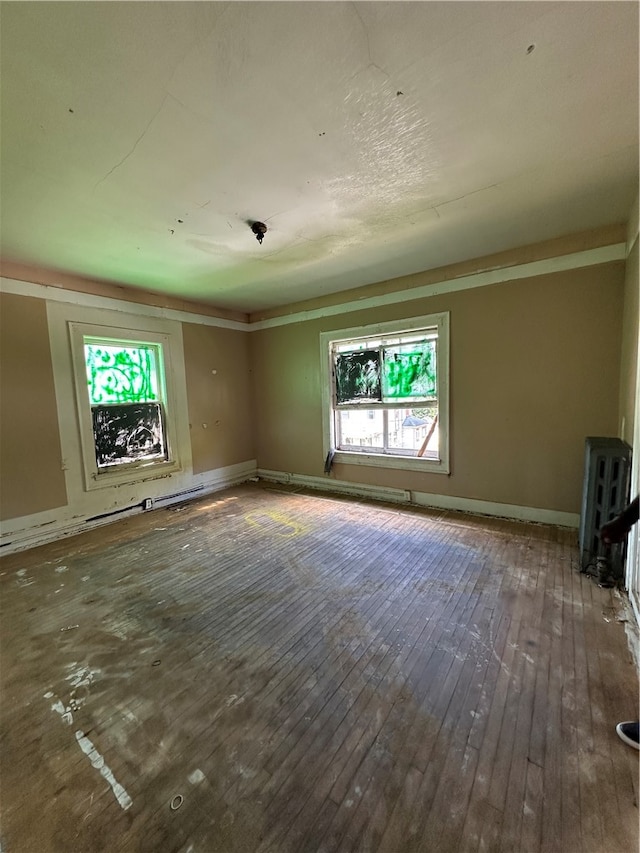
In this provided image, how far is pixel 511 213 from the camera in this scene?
252 centimetres

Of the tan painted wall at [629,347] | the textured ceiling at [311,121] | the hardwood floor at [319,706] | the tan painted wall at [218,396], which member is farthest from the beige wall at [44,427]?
the tan painted wall at [629,347]

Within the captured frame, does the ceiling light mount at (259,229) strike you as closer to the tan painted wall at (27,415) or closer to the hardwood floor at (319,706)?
the tan painted wall at (27,415)

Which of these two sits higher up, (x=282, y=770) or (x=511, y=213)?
(x=511, y=213)

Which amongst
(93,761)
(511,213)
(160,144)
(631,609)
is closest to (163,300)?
(160,144)

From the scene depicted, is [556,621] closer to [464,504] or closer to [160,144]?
[464,504]

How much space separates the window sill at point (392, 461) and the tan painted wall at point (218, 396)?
1747mm

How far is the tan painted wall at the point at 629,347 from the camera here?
226 centimetres

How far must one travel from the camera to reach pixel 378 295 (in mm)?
4133

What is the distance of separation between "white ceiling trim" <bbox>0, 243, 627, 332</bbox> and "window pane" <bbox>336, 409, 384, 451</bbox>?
4.55 feet

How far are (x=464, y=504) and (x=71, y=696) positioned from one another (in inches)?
141

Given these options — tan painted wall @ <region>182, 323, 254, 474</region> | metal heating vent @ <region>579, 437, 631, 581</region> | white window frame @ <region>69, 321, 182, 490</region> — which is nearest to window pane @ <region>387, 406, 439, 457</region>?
metal heating vent @ <region>579, 437, 631, 581</region>

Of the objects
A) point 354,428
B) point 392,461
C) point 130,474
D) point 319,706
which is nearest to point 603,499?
point 392,461

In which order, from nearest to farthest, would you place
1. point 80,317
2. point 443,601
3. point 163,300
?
point 443,601 < point 80,317 < point 163,300

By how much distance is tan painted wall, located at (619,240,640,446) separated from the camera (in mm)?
2260
